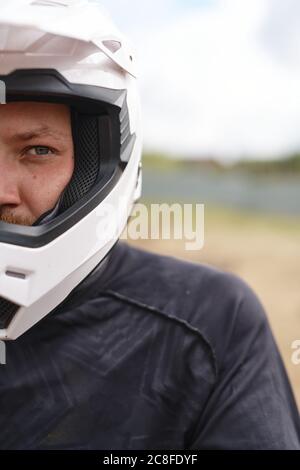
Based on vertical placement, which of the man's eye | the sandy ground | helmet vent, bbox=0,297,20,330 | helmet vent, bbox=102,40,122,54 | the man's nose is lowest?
the sandy ground

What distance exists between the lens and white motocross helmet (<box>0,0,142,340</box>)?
50.0 inches

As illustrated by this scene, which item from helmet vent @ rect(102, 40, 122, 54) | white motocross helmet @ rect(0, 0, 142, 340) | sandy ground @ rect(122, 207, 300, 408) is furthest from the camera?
sandy ground @ rect(122, 207, 300, 408)

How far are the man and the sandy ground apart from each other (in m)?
2.96

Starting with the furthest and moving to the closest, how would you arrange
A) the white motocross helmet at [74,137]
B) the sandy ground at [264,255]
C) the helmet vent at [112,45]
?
the sandy ground at [264,255]
the helmet vent at [112,45]
the white motocross helmet at [74,137]

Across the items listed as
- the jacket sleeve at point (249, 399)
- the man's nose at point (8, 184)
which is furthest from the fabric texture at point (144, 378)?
the man's nose at point (8, 184)

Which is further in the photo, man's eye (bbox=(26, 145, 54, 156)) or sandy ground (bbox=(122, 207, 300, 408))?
sandy ground (bbox=(122, 207, 300, 408))

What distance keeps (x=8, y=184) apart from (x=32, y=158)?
7 centimetres

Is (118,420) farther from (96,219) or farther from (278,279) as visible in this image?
(278,279)

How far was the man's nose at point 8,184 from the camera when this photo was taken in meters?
1.32

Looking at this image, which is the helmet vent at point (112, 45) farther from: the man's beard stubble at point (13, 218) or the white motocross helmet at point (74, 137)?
the man's beard stubble at point (13, 218)

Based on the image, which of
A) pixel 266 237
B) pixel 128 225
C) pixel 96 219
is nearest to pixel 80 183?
pixel 96 219

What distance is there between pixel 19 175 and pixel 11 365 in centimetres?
40

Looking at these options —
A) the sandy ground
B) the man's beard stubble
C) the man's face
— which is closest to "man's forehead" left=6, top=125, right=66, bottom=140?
the man's face

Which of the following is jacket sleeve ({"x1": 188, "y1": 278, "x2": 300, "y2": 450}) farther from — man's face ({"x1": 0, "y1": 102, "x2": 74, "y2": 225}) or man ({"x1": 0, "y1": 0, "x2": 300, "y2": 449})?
man's face ({"x1": 0, "y1": 102, "x2": 74, "y2": 225})
